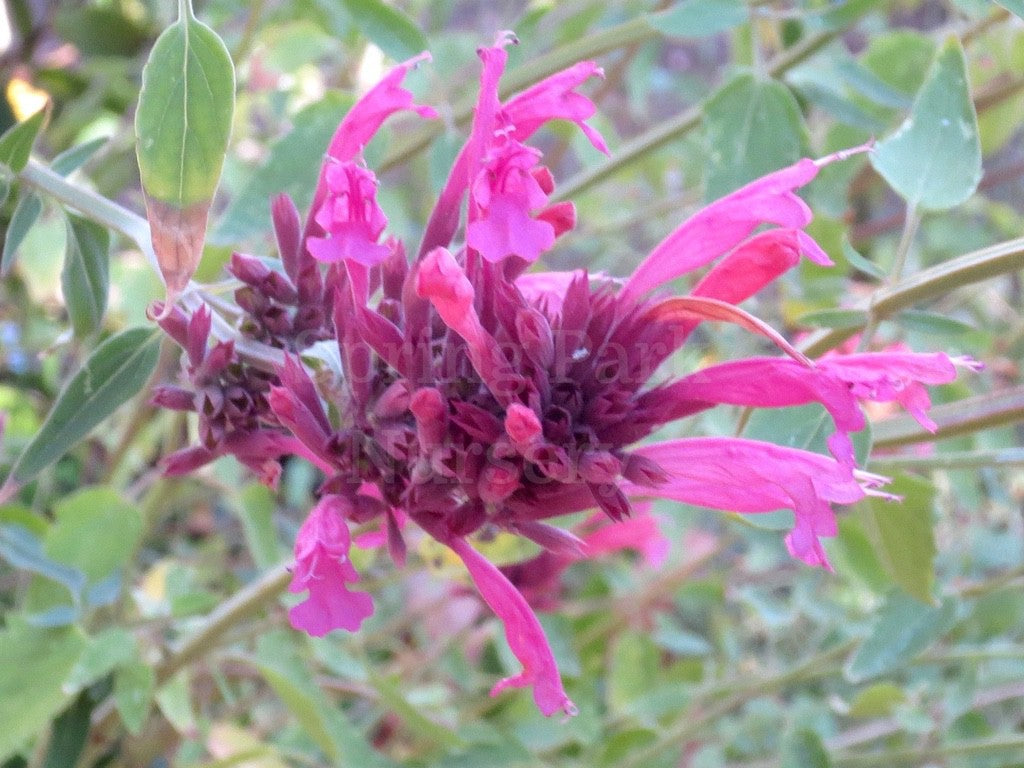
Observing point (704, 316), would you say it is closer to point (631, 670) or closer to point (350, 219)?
point (350, 219)

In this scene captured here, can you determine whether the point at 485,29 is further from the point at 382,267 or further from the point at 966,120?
the point at 382,267

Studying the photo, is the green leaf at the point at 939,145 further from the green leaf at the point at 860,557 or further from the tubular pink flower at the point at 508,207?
the green leaf at the point at 860,557

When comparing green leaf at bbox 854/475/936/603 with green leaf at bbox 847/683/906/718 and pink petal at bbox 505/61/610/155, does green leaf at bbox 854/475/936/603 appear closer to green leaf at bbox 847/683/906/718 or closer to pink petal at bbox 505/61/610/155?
green leaf at bbox 847/683/906/718

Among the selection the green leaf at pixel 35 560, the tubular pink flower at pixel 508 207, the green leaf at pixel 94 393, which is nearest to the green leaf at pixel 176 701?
the green leaf at pixel 35 560

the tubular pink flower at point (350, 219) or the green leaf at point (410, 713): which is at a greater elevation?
the tubular pink flower at point (350, 219)

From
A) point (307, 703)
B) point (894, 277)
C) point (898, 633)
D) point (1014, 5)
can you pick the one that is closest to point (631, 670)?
point (898, 633)
